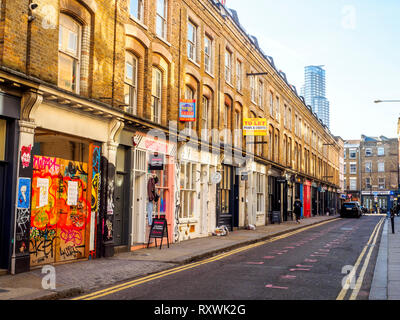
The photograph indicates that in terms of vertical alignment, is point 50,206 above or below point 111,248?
above

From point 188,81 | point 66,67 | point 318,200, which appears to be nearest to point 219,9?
point 188,81

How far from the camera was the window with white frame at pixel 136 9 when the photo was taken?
14.7m

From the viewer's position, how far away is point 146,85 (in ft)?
50.0

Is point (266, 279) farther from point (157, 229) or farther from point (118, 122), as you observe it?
point (118, 122)

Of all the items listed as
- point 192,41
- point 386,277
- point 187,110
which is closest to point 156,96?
point 187,110

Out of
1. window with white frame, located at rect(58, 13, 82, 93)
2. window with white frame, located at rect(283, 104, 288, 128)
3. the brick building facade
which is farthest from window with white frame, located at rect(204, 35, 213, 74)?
window with white frame, located at rect(283, 104, 288, 128)

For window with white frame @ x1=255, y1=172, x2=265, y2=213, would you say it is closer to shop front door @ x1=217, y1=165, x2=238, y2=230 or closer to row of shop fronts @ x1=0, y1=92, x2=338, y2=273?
shop front door @ x1=217, y1=165, x2=238, y2=230

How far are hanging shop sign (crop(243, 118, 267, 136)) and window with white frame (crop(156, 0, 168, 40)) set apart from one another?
8.34 meters

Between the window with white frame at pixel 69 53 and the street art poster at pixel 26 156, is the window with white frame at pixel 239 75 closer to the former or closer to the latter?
the window with white frame at pixel 69 53

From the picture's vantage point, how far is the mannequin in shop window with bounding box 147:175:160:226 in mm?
15180

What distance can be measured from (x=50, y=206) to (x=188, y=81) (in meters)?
9.55

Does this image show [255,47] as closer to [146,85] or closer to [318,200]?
[146,85]

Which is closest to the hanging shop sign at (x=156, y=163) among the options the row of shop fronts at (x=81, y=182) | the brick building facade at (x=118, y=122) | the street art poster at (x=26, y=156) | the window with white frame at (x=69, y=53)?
the row of shop fronts at (x=81, y=182)

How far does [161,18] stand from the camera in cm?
1677
